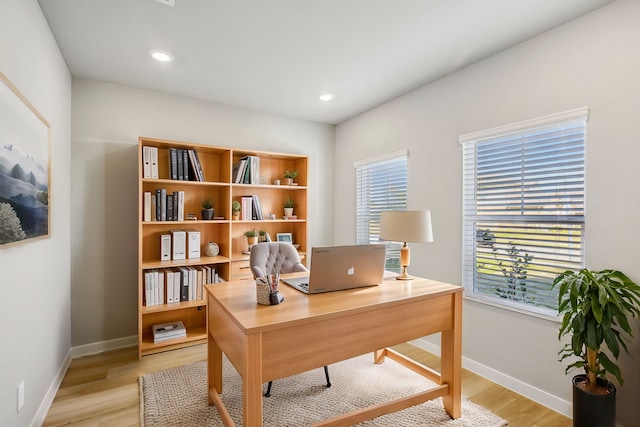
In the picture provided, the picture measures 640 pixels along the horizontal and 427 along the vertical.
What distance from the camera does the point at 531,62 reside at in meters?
2.22

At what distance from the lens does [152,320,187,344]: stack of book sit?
2.90m

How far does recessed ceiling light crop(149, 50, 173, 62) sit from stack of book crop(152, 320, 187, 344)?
2.38m

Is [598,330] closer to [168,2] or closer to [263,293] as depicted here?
[263,293]

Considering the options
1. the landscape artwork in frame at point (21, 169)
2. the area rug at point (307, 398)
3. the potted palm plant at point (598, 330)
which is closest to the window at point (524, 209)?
the potted palm plant at point (598, 330)

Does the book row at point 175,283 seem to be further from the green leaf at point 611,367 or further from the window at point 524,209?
the green leaf at point 611,367

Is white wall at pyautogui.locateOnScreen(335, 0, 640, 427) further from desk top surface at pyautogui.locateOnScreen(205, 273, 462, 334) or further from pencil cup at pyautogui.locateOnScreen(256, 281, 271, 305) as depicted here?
pencil cup at pyautogui.locateOnScreen(256, 281, 271, 305)

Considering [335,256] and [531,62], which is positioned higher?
[531,62]

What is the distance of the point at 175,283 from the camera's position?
3.02m

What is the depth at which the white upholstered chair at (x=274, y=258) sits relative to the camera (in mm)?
2609

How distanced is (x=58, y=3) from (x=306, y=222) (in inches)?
108

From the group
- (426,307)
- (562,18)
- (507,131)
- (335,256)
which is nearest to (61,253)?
(335,256)

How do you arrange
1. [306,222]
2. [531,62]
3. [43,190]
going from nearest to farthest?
1. [43,190]
2. [531,62]
3. [306,222]

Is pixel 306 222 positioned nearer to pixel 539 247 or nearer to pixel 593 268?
pixel 539 247

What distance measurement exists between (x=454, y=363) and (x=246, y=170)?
8.60ft
